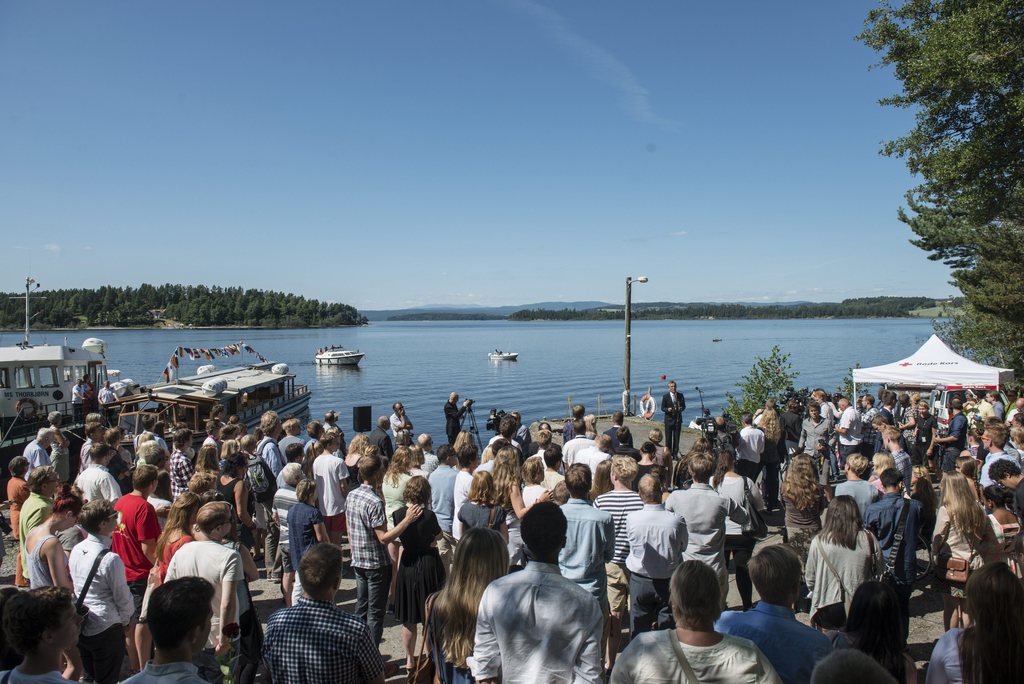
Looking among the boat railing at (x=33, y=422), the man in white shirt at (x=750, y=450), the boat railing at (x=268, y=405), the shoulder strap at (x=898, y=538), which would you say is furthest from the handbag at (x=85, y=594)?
the boat railing at (x=268, y=405)

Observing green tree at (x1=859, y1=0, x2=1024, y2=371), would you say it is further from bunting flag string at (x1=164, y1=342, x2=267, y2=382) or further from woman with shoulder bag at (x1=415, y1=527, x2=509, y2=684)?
bunting flag string at (x1=164, y1=342, x2=267, y2=382)

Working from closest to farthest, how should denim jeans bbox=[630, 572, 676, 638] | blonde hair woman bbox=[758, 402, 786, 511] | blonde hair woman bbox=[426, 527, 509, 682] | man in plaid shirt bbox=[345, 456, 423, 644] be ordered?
1. blonde hair woman bbox=[426, 527, 509, 682]
2. denim jeans bbox=[630, 572, 676, 638]
3. man in plaid shirt bbox=[345, 456, 423, 644]
4. blonde hair woman bbox=[758, 402, 786, 511]

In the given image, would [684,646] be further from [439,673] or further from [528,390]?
[528,390]

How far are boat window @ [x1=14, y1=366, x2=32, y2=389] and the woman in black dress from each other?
20438mm

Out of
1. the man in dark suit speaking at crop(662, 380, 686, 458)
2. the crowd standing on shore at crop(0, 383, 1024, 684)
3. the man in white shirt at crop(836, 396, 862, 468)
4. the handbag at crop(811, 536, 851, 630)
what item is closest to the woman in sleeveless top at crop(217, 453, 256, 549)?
the crowd standing on shore at crop(0, 383, 1024, 684)

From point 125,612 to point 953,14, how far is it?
55.3ft

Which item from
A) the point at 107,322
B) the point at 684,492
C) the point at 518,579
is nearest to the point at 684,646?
the point at 518,579

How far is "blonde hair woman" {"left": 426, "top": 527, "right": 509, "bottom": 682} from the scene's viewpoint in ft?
11.3

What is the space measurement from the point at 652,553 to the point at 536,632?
6.58 feet

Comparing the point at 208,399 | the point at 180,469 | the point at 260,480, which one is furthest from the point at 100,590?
the point at 208,399

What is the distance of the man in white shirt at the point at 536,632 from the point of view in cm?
317

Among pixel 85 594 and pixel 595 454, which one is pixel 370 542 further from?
→ pixel 595 454

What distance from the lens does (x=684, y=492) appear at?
17.7ft

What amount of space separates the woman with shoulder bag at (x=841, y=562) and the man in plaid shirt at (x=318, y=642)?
3084 millimetres
